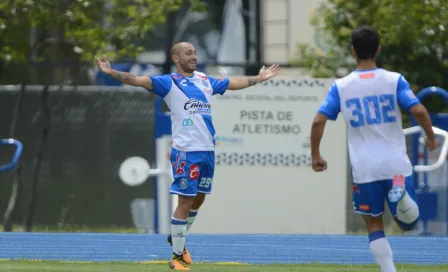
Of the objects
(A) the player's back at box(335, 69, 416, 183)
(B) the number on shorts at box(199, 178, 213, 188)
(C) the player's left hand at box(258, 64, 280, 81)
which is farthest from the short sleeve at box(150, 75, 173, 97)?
(A) the player's back at box(335, 69, 416, 183)

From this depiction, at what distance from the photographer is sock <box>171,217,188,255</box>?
9898 millimetres

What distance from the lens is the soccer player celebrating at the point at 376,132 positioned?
7.95 metres

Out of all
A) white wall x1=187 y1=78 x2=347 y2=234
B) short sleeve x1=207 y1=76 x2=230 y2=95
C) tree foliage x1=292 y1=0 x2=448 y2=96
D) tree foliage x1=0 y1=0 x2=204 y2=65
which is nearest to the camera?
short sleeve x1=207 y1=76 x2=230 y2=95

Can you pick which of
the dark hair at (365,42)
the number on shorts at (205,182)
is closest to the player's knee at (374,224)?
the dark hair at (365,42)

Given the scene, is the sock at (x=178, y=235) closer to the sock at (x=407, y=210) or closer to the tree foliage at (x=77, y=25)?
the sock at (x=407, y=210)

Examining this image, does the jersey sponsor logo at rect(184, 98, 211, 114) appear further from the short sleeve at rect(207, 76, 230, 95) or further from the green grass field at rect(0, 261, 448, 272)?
the green grass field at rect(0, 261, 448, 272)

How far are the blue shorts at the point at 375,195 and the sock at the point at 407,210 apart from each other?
35 mm

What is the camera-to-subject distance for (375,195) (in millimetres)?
8016

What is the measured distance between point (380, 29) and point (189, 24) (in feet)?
20.6

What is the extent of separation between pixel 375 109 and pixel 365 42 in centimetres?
44

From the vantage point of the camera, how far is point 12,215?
1734 centimetres

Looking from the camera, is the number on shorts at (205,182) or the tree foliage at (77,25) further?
the tree foliage at (77,25)

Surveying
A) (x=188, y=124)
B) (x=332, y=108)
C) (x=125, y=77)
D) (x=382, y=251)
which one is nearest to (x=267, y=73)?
(x=188, y=124)

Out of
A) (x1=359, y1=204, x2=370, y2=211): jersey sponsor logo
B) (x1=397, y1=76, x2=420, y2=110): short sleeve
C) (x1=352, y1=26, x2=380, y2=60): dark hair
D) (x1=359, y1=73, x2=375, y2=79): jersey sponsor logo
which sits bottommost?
(x1=359, y1=204, x2=370, y2=211): jersey sponsor logo
